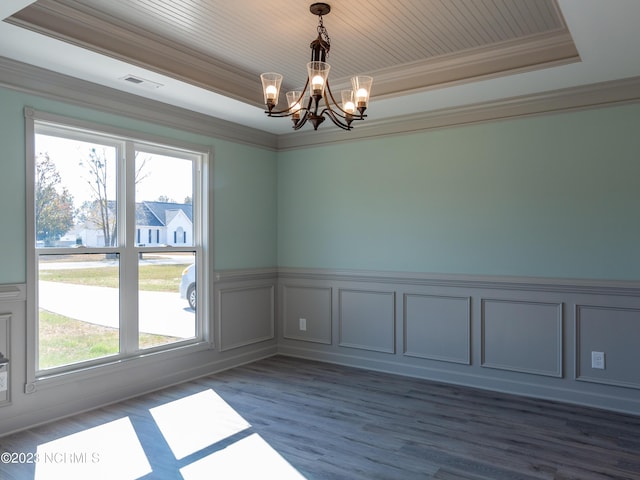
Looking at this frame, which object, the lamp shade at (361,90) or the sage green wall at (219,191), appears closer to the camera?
the lamp shade at (361,90)

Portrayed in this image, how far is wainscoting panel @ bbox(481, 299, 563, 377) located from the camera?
3.99m

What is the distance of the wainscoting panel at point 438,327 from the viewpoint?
14.5ft

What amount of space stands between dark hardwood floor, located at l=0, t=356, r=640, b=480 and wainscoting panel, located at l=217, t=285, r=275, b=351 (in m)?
0.76

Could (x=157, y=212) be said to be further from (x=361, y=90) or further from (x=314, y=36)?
(x=361, y=90)

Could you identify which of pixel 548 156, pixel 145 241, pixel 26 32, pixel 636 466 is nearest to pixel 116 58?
pixel 26 32

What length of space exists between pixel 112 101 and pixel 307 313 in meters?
2.94

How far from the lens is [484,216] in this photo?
14.2 ft

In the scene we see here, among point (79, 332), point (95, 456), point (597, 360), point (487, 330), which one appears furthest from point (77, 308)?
point (597, 360)

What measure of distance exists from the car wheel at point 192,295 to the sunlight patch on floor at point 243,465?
185 centimetres

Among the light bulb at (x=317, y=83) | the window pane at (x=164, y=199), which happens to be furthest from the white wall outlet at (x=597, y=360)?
the window pane at (x=164, y=199)

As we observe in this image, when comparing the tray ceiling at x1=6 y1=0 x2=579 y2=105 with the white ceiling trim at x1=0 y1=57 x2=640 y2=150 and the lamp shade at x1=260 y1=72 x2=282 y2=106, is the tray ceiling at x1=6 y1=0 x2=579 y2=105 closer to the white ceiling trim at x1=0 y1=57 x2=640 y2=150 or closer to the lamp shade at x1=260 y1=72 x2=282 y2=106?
the lamp shade at x1=260 y1=72 x2=282 y2=106

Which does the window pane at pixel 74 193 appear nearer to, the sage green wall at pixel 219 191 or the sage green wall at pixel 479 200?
the sage green wall at pixel 219 191

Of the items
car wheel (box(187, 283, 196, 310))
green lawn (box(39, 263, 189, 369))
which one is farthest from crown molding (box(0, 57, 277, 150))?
car wheel (box(187, 283, 196, 310))

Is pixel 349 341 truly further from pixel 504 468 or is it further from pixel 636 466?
pixel 636 466
